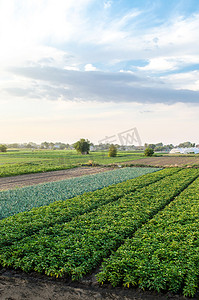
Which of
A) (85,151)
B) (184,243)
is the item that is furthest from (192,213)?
(85,151)

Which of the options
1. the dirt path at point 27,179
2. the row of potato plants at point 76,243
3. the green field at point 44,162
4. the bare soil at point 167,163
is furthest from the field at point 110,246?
the bare soil at point 167,163

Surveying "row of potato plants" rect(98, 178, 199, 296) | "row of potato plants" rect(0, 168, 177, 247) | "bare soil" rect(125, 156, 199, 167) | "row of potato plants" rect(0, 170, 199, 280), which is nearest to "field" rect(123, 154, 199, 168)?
"bare soil" rect(125, 156, 199, 167)

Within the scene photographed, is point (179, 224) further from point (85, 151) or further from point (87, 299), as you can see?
point (85, 151)

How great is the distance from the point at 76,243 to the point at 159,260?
2.78 m

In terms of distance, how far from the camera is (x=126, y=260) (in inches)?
278

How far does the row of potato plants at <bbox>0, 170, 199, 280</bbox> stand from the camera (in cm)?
717

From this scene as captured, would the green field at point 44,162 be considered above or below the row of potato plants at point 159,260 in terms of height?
above

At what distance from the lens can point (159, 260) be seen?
7.07m

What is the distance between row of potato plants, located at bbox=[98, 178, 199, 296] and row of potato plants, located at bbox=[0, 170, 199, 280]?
0.48 m

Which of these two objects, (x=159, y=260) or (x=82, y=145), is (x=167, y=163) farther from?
(x=159, y=260)

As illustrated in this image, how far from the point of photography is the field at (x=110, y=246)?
6512 millimetres

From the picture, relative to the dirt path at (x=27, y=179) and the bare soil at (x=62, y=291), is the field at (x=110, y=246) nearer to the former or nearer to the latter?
the bare soil at (x=62, y=291)

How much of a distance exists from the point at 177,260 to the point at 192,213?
524 centimetres

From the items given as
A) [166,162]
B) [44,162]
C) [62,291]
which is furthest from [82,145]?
[62,291]
